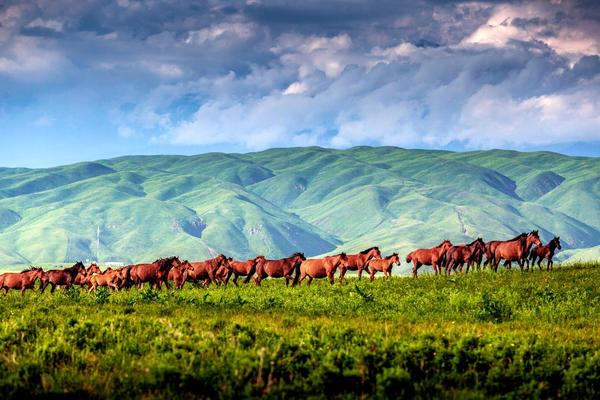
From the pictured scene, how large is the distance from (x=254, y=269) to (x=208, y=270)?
2.98 meters

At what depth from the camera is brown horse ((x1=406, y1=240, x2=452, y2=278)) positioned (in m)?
49.2

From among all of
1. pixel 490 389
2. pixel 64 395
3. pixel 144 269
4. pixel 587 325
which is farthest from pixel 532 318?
pixel 144 269

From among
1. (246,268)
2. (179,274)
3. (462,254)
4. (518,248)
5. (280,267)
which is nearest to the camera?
(179,274)

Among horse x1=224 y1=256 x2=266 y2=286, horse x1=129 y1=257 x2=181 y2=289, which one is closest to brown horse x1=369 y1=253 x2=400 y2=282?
horse x1=224 y1=256 x2=266 y2=286

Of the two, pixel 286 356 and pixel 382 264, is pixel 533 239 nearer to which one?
pixel 382 264

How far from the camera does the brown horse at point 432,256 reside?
49219mm

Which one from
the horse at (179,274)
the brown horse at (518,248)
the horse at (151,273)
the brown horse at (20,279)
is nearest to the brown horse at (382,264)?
the brown horse at (518,248)

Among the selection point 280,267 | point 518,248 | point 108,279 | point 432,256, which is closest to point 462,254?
point 432,256

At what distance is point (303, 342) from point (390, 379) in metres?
3.37

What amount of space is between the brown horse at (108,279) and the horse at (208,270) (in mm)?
4354

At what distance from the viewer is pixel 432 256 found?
49781mm

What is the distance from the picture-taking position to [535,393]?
14.8 m

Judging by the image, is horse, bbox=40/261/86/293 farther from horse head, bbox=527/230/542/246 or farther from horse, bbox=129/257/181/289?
horse head, bbox=527/230/542/246

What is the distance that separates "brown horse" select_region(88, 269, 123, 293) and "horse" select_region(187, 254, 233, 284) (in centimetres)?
435
